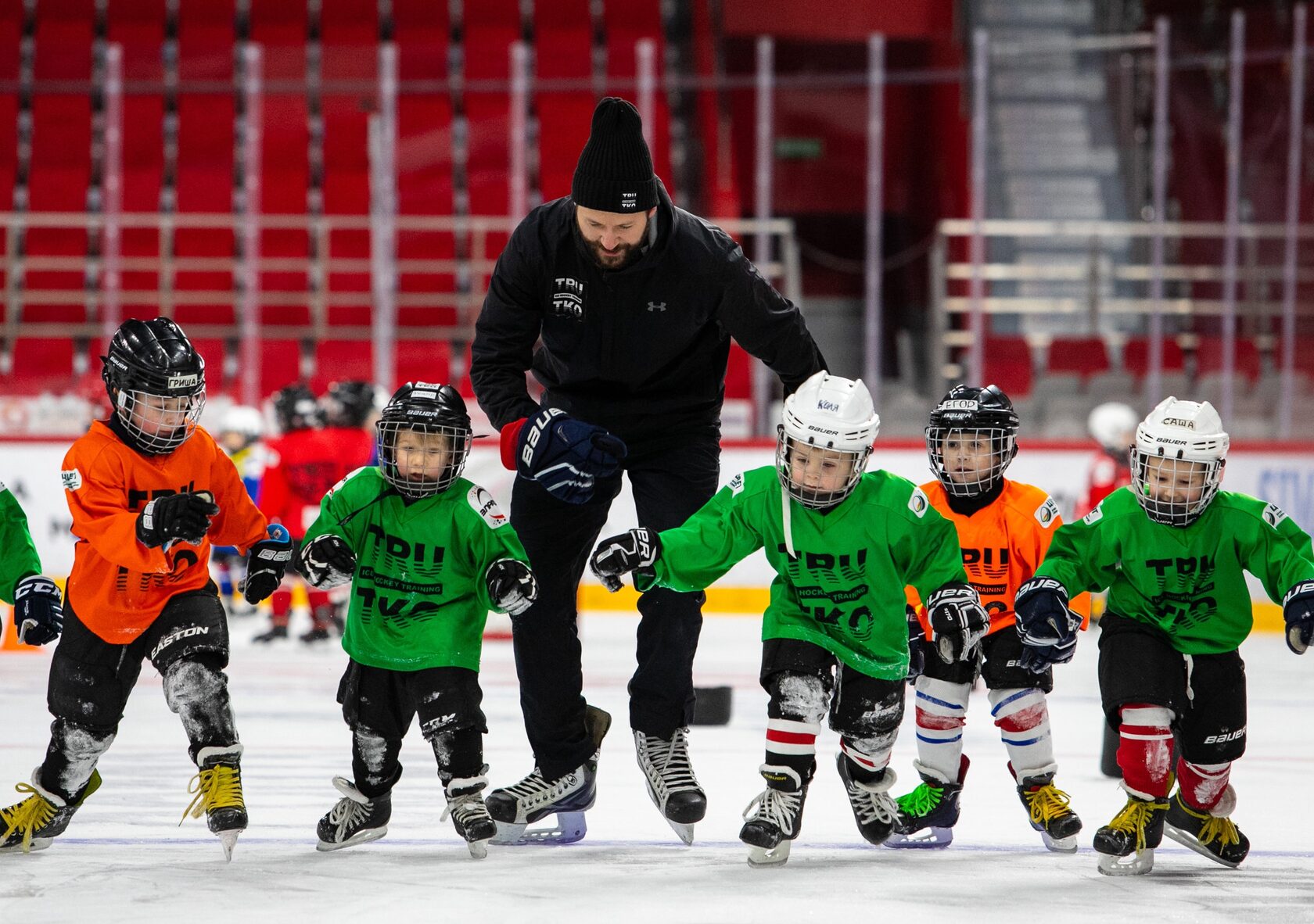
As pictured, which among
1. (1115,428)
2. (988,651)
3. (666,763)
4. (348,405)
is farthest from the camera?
(1115,428)

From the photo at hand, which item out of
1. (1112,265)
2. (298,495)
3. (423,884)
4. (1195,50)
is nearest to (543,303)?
(423,884)

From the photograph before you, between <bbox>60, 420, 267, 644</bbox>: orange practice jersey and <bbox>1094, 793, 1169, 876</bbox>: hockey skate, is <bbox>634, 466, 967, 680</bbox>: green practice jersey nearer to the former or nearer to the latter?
<bbox>1094, 793, 1169, 876</bbox>: hockey skate

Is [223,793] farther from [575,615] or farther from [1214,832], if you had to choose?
[1214,832]

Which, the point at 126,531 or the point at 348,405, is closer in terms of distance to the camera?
the point at 126,531

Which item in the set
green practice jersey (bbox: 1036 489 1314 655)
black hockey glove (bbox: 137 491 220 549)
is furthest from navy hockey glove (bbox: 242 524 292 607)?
green practice jersey (bbox: 1036 489 1314 655)

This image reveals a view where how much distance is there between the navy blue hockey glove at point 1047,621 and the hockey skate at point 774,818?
59cm

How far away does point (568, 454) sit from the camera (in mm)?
3674

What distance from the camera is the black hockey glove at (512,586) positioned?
366 centimetres

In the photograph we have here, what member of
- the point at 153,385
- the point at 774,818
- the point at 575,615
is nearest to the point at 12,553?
the point at 153,385

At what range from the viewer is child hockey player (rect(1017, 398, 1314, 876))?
148 inches

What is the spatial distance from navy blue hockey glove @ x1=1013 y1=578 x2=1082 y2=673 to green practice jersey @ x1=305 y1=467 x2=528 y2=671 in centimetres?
112

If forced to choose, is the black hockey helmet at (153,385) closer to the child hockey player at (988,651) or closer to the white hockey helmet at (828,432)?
the white hockey helmet at (828,432)

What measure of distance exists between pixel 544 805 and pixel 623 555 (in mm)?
731

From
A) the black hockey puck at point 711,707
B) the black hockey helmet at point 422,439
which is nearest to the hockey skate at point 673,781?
the black hockey helmet at point 422,439
